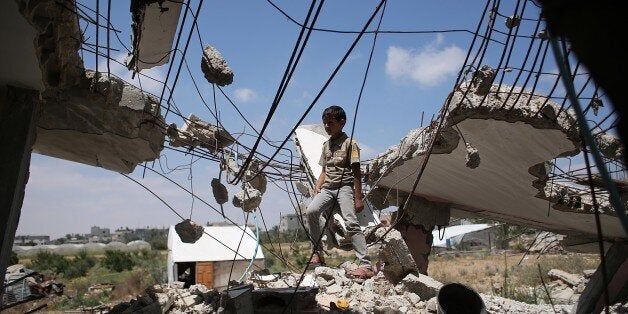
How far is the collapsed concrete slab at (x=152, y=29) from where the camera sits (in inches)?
176

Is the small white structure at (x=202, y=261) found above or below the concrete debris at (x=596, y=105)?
below

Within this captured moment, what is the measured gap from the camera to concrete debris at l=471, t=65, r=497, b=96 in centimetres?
421

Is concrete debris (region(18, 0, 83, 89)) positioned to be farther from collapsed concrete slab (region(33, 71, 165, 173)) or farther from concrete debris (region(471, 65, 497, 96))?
concrete debris (region(471, 65, 497, 96))

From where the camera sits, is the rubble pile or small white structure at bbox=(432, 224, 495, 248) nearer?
the rubble pile

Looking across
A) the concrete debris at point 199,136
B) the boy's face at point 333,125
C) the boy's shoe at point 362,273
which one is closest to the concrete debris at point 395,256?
the boy's shoe at point 362,273

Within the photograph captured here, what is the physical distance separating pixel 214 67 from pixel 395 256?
3.65 m

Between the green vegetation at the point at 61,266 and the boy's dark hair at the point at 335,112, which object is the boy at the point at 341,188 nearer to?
the boy's dark hair at the point at 335,112

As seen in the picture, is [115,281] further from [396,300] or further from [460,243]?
[460,243]

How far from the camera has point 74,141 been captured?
6.04m

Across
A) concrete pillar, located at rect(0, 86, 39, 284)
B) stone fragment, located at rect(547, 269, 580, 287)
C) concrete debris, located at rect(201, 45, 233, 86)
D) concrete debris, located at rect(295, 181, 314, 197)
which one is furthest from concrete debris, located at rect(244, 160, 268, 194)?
stone fragment, located at rect(547, 269, 580, 287)

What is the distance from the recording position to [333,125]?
5523mm

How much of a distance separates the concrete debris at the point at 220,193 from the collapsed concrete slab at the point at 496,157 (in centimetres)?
187

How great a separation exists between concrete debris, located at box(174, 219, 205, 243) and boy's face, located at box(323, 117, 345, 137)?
206cm

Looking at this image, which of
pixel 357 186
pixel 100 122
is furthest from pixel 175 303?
pixel 357 186
